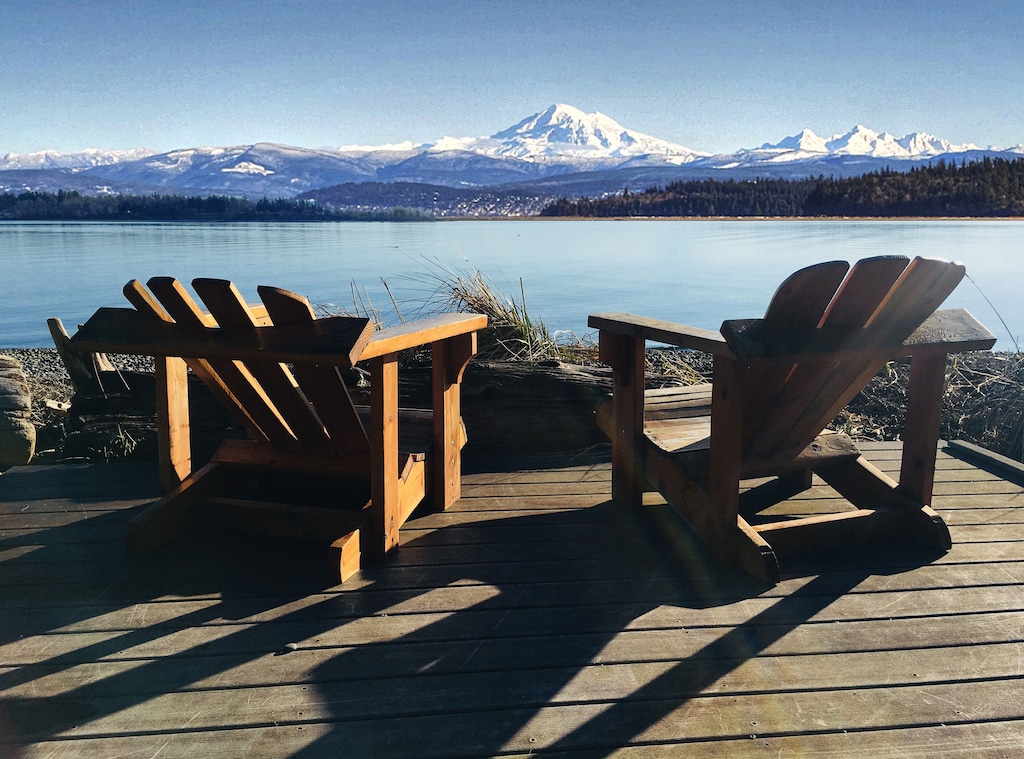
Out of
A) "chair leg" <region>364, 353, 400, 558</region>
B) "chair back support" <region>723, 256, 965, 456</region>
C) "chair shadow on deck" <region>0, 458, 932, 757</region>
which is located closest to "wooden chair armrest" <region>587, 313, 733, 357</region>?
"chair back support" <region>723, 256, 965, 456</region>

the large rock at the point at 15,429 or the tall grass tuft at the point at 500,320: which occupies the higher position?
the tall grass tuft at the point at 500,320

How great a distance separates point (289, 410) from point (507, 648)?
1.09 meters

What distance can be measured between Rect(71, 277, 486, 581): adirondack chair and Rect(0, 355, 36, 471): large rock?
5.23 feet

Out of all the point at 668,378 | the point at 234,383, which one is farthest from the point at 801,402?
the point at 668,378

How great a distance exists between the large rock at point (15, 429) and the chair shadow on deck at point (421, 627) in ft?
4.53

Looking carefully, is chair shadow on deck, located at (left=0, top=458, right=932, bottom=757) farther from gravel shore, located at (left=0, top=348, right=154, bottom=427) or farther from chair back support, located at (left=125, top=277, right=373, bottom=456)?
gravel shore, located at (left=0, top=348, right=154, bottom=427)

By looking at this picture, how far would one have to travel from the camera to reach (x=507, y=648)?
76.7 inches

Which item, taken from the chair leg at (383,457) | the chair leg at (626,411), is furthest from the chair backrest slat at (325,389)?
the chair leg at (626,411)

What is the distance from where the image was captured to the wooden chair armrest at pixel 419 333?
86.8 inches

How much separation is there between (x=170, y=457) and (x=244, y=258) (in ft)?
53.0

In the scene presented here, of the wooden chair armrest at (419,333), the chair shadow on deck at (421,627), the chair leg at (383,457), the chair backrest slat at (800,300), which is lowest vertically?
the chair shadow on deck at (421,627)

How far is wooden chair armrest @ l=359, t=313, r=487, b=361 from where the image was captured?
2205mm

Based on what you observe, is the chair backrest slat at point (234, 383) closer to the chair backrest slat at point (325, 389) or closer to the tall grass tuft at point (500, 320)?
the chair backrest slat at point (325, 389)

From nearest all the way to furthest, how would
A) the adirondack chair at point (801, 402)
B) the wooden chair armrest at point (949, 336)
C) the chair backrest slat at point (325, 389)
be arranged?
1. the chair backrest slat at point (325, 389)
2. the adirondack chair at point (801, 402)
3. the wooden chair armrest at point (949, 336)
